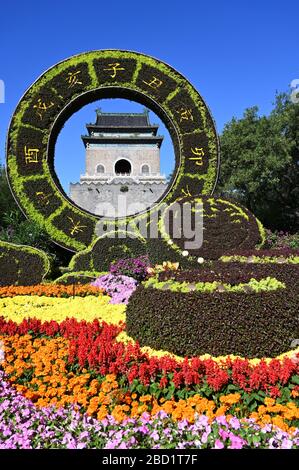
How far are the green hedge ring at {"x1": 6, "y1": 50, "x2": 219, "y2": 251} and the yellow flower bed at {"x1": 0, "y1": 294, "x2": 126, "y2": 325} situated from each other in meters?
3.37

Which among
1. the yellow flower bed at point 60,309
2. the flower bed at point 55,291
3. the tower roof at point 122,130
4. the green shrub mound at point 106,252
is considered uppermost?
the tower roof at point 122,130

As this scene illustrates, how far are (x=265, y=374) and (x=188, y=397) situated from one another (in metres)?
0.60

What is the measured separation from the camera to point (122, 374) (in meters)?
3.64

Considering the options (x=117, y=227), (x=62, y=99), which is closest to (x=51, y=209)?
(x=117, y=227)

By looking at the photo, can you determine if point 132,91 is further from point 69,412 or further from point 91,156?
point 91,156

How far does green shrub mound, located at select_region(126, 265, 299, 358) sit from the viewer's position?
14.4 feet

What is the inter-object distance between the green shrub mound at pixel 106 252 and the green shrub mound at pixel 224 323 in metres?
4.47

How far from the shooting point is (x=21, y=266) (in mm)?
8859

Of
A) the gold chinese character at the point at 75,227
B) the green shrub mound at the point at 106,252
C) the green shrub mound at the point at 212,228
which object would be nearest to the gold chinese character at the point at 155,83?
the green shrub mound at the point at 212,228

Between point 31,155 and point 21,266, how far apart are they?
2.93 metres

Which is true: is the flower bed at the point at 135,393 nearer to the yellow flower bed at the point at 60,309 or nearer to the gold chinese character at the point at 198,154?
the yellow flower bed at the point at 60,309

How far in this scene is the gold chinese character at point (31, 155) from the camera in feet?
34.1

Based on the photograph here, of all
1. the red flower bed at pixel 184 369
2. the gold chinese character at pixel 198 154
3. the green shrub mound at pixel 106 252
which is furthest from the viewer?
the gold chinese character at pixel 198 154

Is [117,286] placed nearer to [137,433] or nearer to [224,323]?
[224,323]
